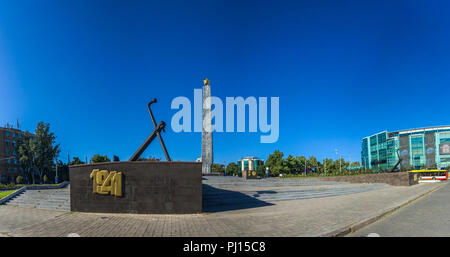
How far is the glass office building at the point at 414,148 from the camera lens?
254ft

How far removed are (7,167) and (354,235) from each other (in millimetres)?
78750

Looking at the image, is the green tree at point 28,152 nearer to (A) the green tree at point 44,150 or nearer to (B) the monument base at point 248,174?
(A) the green tree at point 44,150

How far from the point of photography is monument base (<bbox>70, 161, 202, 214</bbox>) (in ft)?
32.9

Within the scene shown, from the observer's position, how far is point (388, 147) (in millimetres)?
87688

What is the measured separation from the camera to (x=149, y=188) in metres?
10.1

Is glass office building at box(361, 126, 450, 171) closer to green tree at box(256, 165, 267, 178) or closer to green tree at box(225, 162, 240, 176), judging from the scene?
green tree at box(256, 165, 267, 178)

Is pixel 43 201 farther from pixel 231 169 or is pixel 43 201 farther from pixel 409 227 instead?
pixel 231 169

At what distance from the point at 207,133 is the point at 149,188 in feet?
72.7

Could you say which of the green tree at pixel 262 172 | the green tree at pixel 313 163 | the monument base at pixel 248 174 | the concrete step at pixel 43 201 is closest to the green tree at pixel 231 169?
the green tree at pixel 262 172

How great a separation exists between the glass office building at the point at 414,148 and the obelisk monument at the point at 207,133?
66.6m

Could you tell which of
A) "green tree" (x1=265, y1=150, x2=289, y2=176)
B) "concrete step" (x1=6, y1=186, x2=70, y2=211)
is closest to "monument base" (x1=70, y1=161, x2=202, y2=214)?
"concrete step" (x1=6, y1=186, x2=70, y2=211)

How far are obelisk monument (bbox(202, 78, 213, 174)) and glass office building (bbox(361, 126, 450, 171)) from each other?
2622 inches

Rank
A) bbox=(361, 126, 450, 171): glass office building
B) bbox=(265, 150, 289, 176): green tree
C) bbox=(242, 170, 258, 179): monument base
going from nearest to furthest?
bbox=(242, 170, 258, 179): monument base, bbox=(265, 150, 289, 176): green tree, bbox=(361, 126, 450, 171): glass office building
